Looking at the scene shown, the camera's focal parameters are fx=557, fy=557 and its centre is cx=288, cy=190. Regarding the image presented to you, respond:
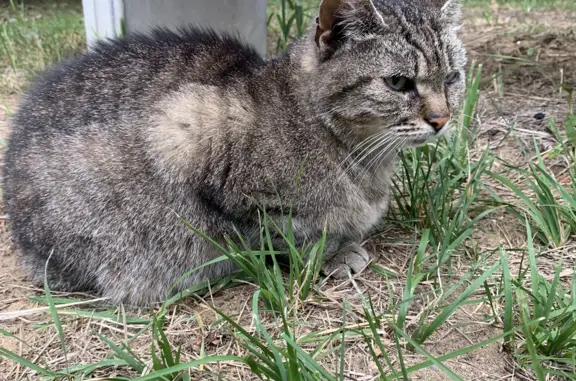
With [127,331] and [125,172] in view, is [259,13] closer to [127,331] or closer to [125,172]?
[125,172]

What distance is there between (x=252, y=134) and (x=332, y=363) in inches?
34.0

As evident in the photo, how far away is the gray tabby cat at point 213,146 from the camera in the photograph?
6.48 ft

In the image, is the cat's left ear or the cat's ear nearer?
the cat's ear

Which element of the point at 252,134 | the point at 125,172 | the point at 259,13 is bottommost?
the point at 125,172

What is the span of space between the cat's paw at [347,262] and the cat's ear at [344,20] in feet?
2.65

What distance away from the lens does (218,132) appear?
2055 mm

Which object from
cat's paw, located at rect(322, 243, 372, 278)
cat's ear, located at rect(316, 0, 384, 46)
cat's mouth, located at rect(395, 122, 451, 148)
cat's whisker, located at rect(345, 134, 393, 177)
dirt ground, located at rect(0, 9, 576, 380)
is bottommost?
dirt ground, located at rect(0, 9, 576, 380)

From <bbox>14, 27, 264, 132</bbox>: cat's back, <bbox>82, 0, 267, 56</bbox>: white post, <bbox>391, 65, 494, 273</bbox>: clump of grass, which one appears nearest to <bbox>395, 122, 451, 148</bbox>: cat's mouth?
<bbox>391, 65, 494, 273</bbox>: clump of grass

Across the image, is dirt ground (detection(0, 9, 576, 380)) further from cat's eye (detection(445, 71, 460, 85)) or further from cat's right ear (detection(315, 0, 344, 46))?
cat's right ear (detection(315, 0, 344, 46))

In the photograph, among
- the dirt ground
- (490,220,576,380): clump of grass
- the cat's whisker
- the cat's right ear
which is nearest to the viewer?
(490,220,576,380): clump of grass

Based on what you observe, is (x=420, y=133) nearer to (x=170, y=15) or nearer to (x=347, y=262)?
(x=347, y=262)

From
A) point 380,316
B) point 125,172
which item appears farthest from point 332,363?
point 125,172

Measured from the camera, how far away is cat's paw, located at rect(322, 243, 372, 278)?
2.17 m

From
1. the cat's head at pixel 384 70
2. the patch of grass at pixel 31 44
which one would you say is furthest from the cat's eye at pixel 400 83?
the patch of grass at pixel 31 44
